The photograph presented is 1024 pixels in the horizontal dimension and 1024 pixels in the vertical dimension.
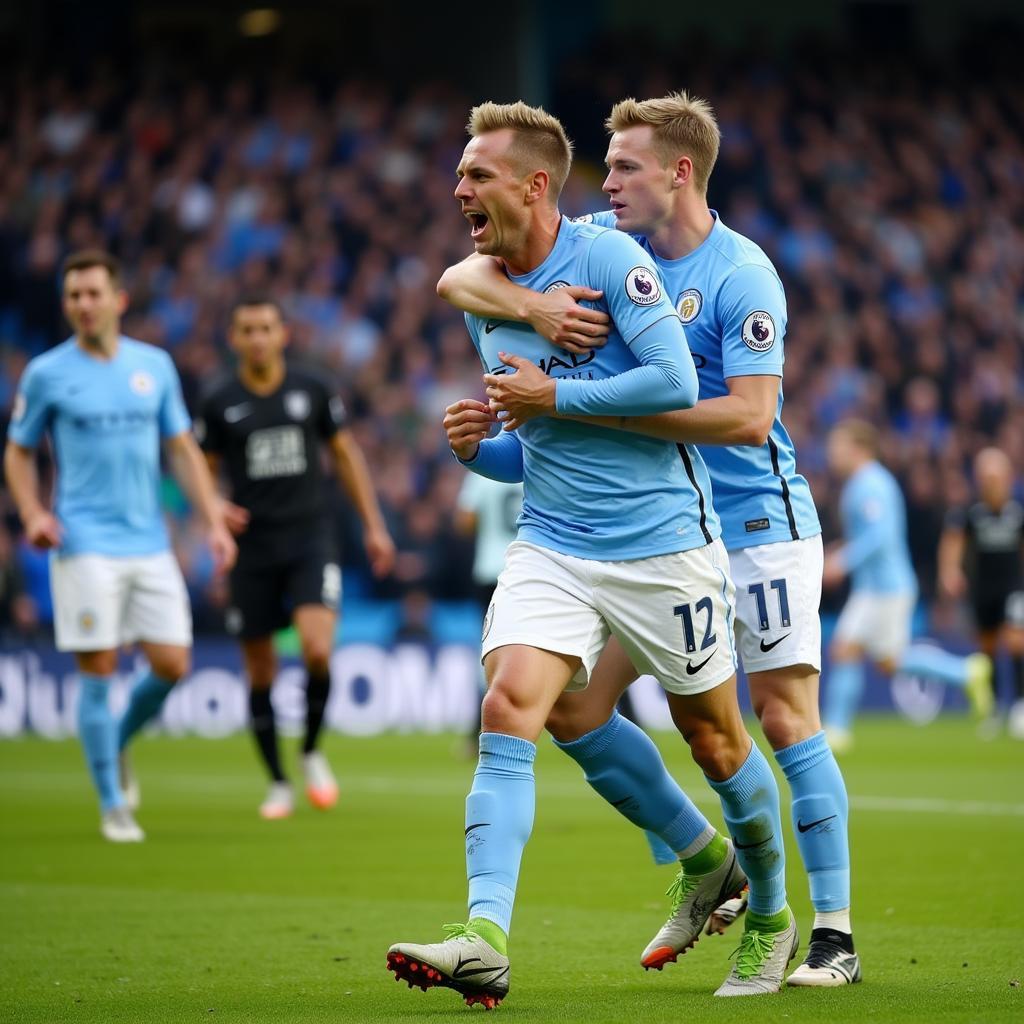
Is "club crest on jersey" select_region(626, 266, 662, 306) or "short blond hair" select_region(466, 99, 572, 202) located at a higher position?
"short blond hair" select_region(466, 99, 572, 202)

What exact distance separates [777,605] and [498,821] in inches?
45.8

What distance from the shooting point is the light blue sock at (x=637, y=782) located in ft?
17.8

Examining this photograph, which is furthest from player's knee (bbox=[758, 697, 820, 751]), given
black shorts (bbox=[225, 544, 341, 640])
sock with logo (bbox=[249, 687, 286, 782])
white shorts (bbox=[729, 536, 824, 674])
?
sock with logo (bbox=[249, 687, 286, 782])

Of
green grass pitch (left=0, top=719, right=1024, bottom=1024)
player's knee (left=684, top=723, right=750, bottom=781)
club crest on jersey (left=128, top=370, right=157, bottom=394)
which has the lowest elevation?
green grass pitch (left=0, top=719, right=1024, bottom=1024)

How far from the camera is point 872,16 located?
105 ft

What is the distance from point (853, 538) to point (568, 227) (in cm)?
1244

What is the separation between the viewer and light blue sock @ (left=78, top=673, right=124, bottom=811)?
950 cm

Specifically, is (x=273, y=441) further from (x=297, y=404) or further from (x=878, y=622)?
(x=878, y=622)

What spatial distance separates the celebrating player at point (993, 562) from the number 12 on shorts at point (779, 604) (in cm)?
1446

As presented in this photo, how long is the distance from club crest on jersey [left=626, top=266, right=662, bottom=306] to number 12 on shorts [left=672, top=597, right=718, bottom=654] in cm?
79

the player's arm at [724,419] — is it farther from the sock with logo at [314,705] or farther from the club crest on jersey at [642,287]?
the sock with logo at [314,705]

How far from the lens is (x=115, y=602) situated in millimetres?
9484

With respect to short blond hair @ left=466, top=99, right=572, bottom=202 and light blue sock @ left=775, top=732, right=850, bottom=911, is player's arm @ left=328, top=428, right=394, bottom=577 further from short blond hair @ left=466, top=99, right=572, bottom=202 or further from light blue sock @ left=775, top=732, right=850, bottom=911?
short blond hair @ left=466, top=99, right=572, bottom=202

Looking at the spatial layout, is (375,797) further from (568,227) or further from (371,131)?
(371,131)
